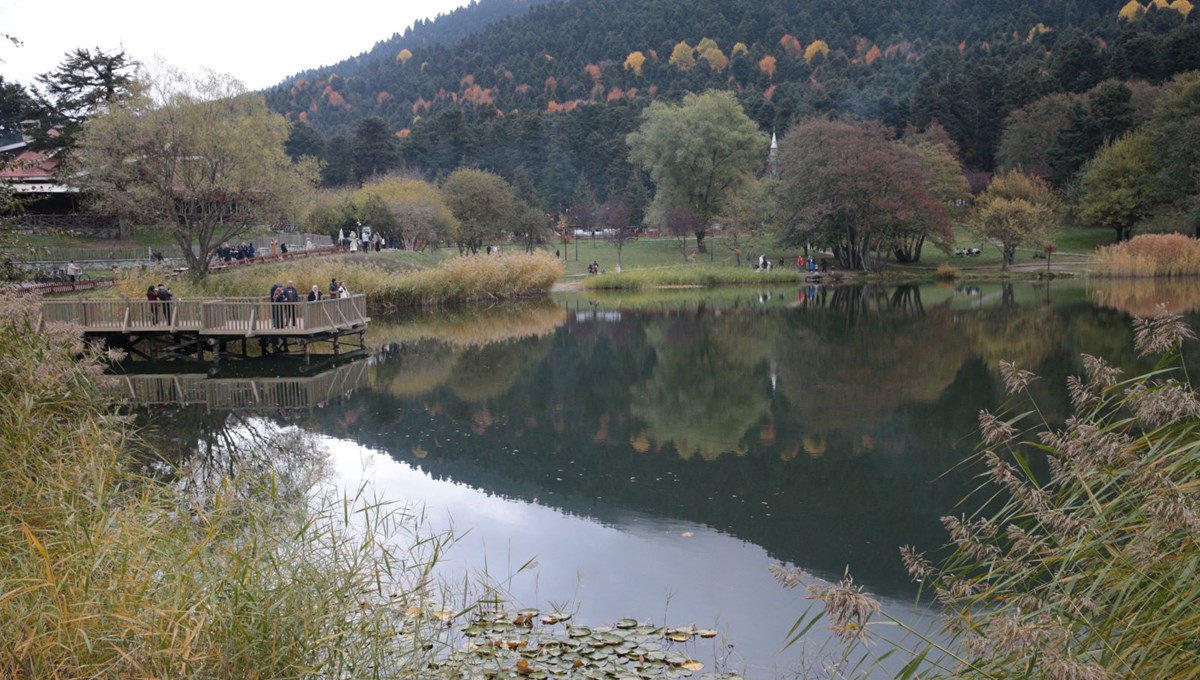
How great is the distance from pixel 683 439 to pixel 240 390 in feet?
32.6

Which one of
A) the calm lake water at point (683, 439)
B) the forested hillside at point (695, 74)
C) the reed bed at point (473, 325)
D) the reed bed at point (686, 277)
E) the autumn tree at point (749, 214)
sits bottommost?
the calm lake water at point (683, 439)

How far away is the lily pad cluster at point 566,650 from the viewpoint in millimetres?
6605

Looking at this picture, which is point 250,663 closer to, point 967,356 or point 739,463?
point 739,463

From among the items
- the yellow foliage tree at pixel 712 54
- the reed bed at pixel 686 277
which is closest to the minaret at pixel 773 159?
the reed bed at pixel 686 277

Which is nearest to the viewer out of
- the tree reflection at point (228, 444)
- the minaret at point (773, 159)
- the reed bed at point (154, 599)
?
the reed bed at point (154, 599)

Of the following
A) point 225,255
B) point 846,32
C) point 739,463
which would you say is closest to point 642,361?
point 739,463

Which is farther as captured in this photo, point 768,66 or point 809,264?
point 768,66

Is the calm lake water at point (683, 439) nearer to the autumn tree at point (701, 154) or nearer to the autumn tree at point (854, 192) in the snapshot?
the autumn tree at point (854, 192)

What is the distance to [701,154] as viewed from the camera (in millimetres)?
63188

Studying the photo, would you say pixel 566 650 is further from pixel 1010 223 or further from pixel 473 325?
pixel 1010 223

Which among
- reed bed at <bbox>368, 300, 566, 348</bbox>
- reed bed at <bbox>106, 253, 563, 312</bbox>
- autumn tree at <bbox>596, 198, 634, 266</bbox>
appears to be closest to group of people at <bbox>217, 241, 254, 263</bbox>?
reed bed at <bbox>106, 253, 563, 312</bbox>

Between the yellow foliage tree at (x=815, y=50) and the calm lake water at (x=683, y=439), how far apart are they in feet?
388

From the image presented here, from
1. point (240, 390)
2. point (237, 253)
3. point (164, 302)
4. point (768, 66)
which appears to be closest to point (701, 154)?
point (237, 253)

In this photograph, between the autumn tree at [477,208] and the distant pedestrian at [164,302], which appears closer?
the distant pedestrian at [164,302]
